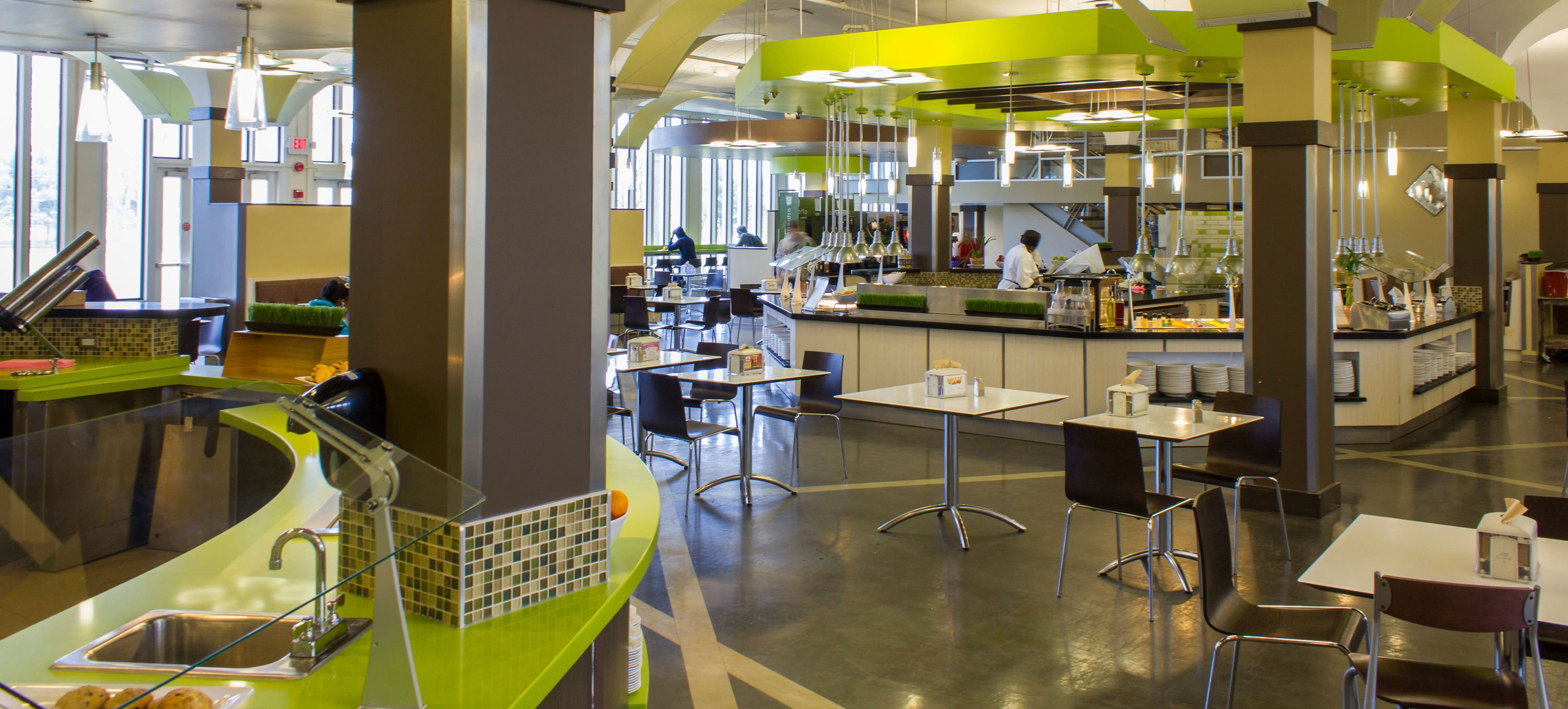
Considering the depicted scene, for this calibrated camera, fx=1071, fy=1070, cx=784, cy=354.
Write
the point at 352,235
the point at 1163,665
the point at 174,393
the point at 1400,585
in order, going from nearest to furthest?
the point at 352,235, the point at 1400,585, the point at 1163,665, the point at 174,393

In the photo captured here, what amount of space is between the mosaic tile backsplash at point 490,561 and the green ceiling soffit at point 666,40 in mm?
6370

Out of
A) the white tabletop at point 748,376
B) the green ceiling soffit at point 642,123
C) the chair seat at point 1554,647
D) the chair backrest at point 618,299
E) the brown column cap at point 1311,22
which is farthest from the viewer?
the green ceiling soffit at point 642,123

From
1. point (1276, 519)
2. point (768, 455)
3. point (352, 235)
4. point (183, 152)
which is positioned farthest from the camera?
point (183, 152)

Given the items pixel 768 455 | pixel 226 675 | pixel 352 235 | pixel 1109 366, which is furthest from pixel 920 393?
pixel 226 675

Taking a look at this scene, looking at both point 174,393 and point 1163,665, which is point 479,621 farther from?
point 174,393

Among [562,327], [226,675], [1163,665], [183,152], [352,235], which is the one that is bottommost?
[1163,665]

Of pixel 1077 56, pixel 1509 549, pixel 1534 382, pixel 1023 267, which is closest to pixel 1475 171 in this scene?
pixel 1534 382

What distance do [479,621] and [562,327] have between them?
25.8 inches

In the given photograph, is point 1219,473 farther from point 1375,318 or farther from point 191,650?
point 191,650

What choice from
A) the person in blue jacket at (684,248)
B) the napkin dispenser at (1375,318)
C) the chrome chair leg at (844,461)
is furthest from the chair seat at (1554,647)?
the person in blue jacket at (684,248)

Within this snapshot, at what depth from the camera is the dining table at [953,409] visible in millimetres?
5438

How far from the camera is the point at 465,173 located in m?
2.19

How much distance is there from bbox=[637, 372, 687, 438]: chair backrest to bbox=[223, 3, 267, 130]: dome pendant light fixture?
2.44 metres

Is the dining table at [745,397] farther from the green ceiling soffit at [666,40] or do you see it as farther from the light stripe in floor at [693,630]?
the green ceiling soffit at [666,40]
